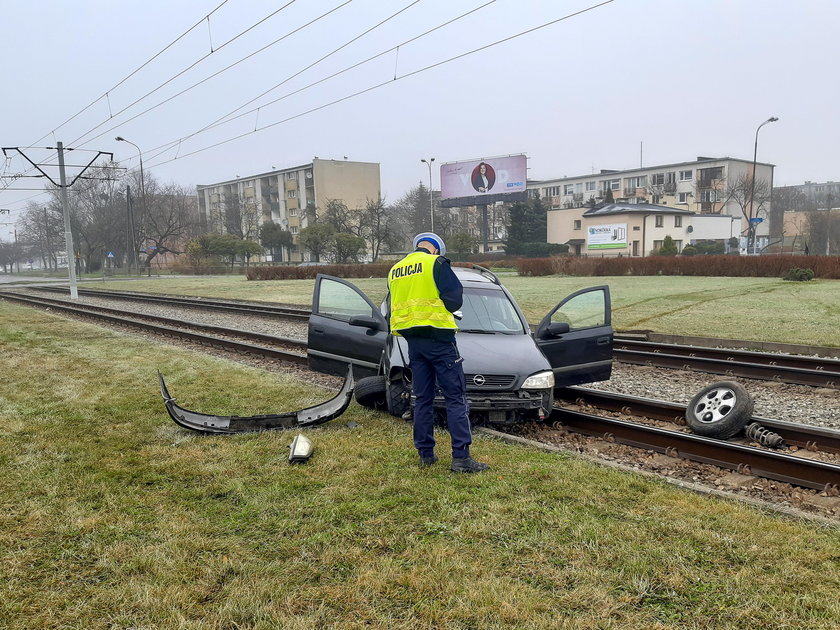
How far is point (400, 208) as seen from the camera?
102750 mm

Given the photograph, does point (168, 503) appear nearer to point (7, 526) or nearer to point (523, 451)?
point (7, 526)

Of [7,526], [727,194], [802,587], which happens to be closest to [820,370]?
[802,587]

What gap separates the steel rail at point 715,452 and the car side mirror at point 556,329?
34.4 inches

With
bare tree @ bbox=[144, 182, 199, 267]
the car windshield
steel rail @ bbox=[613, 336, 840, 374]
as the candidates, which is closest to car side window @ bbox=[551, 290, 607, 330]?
the car windshield

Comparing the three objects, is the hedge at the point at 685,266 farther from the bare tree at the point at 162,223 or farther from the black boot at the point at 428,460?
the bare tree at the point at 162,223

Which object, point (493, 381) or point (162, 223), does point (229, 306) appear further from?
point (162, 223)

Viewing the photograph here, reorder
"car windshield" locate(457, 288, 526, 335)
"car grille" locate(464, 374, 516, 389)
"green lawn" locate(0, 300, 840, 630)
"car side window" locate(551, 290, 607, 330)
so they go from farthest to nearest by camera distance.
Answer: "car side window" locate(551, 290, 607, 330)
"car windshield" locate(457, 288, 526, 335)
"car grille" locate(464, 374, 516, 389)
"green lawn" locate(0, 300, 840, 630)

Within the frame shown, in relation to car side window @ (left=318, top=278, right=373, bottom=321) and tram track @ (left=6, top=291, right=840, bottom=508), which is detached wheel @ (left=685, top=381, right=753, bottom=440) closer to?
tram track @ (left=6, top=291, right=840, bottom=508)

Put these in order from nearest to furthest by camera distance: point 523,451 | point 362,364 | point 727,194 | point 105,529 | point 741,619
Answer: point 741,619, point 105,529, point 523,451, point 362,364, point 727,194

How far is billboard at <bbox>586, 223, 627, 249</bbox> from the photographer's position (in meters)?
60.8

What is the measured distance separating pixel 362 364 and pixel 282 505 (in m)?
3.62

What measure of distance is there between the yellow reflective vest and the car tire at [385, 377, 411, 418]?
1.43 meters

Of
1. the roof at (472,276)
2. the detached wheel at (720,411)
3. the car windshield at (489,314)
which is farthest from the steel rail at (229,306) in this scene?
the detached wheel at (720,411)

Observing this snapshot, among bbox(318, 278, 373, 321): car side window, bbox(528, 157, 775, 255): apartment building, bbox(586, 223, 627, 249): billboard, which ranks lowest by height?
bbox(318, 278, 373, 321): car side window
